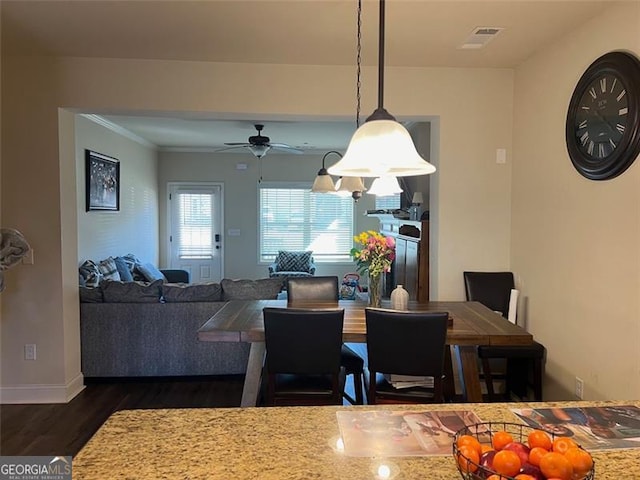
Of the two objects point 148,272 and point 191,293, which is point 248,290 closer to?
point 191,293

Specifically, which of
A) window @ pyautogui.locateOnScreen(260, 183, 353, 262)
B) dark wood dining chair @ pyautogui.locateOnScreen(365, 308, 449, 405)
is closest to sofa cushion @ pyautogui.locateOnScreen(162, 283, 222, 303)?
dark wood dining chair @ pyautogui.locateOnScreen(365, 308, 449, 405)

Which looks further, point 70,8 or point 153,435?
point 70,8

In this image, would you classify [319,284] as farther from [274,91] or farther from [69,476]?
[69,476]

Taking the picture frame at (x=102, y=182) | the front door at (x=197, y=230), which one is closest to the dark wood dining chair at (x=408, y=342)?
the picture frame at (x=102, y=182)

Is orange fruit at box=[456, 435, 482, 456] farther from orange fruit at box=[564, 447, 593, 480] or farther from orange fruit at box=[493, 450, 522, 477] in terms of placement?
orange fruit at box=[564, 447, 593, 480]

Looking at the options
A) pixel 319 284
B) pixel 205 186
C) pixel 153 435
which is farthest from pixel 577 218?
pixel 205 186

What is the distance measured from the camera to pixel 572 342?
113 inches

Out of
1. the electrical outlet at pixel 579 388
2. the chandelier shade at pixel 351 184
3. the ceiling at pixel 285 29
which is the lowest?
the electrical outlet at pixel 579 388

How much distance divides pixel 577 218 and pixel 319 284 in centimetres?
182

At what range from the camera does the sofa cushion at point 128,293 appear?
154 inches

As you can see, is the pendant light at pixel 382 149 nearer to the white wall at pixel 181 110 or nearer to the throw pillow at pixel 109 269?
the white wall at pixel 181 110

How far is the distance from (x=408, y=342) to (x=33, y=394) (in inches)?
119

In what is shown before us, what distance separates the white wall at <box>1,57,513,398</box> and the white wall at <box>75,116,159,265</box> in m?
1.33

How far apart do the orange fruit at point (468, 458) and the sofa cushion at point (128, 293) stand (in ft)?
11.5
